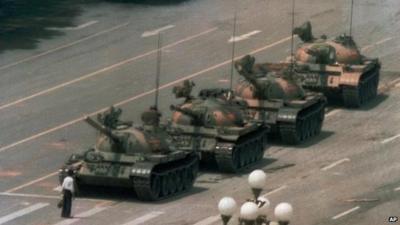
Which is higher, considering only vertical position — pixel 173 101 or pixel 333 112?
pixel 173 101

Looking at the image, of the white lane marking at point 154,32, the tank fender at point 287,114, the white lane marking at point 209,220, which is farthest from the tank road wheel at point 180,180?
the white lane marking at point 154,32

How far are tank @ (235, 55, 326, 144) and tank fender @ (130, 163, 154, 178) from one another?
9.67 meters

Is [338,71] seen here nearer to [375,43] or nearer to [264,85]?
[264,85]

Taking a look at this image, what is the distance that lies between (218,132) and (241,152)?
1110 mm

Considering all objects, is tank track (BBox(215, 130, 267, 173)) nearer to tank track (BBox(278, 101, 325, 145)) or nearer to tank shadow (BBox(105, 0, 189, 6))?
tank track (BBox(278, 101, 325, 145))

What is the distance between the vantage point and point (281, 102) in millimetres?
66625

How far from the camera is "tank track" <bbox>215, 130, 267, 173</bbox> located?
61.2 meters

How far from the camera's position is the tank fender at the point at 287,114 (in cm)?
6588

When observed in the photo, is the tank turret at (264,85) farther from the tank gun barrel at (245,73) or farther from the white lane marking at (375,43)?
the white lane marking at (375,43)

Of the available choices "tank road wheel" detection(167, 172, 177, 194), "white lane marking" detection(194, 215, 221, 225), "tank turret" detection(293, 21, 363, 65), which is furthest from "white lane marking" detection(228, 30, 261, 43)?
"white lane marking" detection(194, 215, 221, 225)

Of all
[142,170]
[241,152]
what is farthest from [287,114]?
[142,170]

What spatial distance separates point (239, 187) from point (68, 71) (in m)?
21.3

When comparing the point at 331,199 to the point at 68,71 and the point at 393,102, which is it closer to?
the point at 393,102

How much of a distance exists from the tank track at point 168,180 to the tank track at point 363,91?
13922 mm
